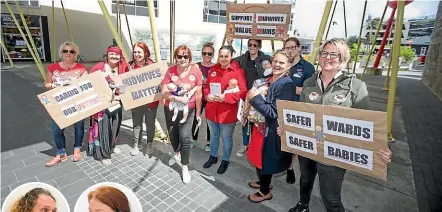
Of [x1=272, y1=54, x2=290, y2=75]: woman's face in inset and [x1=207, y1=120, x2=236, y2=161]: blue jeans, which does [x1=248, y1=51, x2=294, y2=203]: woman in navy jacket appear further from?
[x1=207, y1=120, x2=236, y2=161]: blue jeans

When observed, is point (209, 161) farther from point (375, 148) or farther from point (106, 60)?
point (375, 148)

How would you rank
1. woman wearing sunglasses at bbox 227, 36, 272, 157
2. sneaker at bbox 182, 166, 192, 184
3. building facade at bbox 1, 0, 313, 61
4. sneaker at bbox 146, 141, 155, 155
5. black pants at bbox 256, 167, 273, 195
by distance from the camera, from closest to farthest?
black pants at bbox 256, 167, 273, 195, sneaker at bbox 182, 166, 192, 184, woman wearing sunglasses at bbox 227, 36, 272, 157, sneaker at bbox 146, 141, 155, 155, building facade at bbox 1, 0, 313, 61

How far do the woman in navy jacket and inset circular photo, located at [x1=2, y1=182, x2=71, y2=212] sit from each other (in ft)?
6.16

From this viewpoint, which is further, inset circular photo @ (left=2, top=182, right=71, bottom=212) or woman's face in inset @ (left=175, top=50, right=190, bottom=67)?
woman's face in inset @ (left=175, top=50, right=190, bottom=67)

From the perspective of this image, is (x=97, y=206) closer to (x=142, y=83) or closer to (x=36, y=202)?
(x=36, y=202)

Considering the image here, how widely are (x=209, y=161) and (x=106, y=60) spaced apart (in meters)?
2.15

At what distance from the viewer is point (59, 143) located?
12.5 ft

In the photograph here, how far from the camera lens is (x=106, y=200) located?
3.94 feet

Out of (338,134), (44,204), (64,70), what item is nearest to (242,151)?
(338,134)

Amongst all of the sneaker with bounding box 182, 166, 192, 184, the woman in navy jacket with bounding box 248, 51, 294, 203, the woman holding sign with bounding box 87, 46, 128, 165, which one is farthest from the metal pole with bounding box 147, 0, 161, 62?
the woman in navy jacket with bounding box 248, 51, 294, 203

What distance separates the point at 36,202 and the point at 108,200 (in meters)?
0.32

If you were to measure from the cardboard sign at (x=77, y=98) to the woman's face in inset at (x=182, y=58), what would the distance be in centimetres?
103

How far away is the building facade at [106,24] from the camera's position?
64.6ft

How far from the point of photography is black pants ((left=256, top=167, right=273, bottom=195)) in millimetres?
2966
